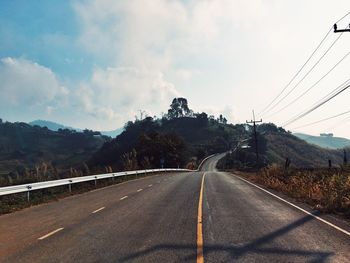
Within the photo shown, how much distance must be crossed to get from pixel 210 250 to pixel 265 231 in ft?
9.06

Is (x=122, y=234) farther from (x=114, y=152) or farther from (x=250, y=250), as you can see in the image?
(x=114, y=152)

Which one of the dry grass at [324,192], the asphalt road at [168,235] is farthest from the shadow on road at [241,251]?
the dry grass at [324,192]

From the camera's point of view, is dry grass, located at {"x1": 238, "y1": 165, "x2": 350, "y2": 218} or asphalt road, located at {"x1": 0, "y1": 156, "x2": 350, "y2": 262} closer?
asphalt road, located at {"x1": 0, "y1": 156, "x2": 350, "y2": 262}

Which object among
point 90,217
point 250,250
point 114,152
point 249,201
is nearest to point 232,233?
point 250,250

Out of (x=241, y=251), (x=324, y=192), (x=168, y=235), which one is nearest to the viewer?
(x=241, y=251)

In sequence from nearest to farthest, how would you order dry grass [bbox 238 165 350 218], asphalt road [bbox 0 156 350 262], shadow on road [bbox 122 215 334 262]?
shadow on road [bbox 122 215 334 262] → asphalt road [bbox 0 156 350 262] → dry grass [bbox 238 165 350 218]

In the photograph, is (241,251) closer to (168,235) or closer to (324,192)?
(168,235)

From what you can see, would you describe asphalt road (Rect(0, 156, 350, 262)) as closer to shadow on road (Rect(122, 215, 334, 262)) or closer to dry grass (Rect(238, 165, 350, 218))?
shadow on road (Rect(122, 215, 334, 262))

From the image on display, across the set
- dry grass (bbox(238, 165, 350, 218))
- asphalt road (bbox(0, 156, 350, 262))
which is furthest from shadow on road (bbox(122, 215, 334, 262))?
dry grass (bbox(238, 165, 350, 218))

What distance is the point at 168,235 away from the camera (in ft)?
32.6

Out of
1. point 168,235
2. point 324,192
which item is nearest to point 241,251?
point 168,235

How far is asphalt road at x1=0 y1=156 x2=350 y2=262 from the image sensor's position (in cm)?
799

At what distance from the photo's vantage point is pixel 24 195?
67.1 feet

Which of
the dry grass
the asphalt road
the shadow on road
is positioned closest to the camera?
the shadow on road
